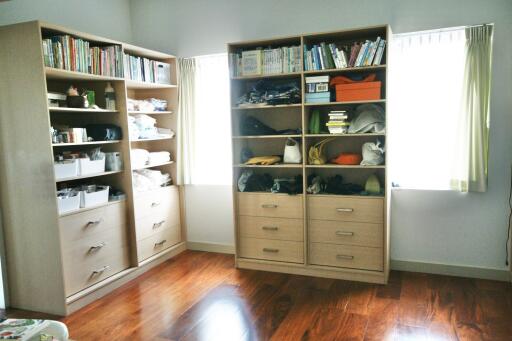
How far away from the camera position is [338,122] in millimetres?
3475

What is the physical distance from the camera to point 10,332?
1.72 meters

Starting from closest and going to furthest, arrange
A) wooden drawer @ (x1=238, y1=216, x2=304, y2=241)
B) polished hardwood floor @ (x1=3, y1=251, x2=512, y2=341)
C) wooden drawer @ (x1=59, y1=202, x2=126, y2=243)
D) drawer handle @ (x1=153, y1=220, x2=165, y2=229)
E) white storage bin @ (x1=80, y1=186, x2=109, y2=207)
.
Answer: polished hardwood floor @ (x1=3, y1=251, x2=512, y2=341), wooden drawer @ (x1=59, y1=202, x2=126, y2=243), white storage bin @ (x1=80, y1=186, x2=109, y2=207), wooden drawer @ (x1=238, y1=216, x2=304, y2=241), drawer handle @ (x1=153, y1=220, x2=165, y2=229)

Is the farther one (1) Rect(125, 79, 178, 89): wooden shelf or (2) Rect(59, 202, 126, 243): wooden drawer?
(1) Rect(125, 79, 178, 89): wooden shelf

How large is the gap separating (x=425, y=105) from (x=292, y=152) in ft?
A: 4.10

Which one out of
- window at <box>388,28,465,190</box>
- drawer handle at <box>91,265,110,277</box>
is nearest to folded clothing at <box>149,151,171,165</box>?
drawer handle at <box>91,265,110,277</box>

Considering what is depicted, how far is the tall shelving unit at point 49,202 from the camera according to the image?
2889 mm

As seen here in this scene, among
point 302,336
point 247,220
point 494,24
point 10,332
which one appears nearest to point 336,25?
point 494,24

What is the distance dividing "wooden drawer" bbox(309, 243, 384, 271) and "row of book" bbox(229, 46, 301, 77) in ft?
5.38

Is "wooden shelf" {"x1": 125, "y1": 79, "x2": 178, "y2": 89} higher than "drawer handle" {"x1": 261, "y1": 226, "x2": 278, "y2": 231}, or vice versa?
"wooden shelf" {"x1": 125, "y1": 79, "x2": 178, "y2": 89}

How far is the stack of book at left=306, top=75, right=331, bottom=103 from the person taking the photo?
348 cm

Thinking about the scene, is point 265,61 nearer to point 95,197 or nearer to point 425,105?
point 425,105

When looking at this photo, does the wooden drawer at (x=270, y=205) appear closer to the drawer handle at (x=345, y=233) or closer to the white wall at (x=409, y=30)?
the drawer handle at (x=345, y=233)

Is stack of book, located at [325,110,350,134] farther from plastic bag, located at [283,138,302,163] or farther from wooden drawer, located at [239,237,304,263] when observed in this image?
wooden drawer, located at [239,237,304,263]

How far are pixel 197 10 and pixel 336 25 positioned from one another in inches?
60.1
